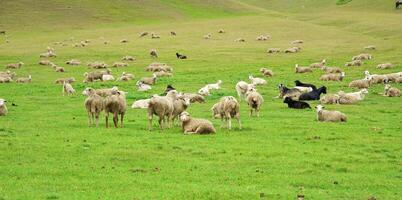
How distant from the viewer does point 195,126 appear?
→ 2370 cm

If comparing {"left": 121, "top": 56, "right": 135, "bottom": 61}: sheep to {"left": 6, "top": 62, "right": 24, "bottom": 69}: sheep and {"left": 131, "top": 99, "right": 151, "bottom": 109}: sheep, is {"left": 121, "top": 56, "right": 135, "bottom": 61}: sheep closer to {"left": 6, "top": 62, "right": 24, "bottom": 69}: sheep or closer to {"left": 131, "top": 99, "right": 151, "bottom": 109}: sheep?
{"left": 6, "top": 62, "right": 24, "bottom": 69}: sheep

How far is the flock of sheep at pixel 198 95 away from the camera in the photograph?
24594mm

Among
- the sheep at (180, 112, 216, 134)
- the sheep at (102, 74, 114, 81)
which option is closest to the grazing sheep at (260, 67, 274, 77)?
the sheep at (102, 74, 114, 81)

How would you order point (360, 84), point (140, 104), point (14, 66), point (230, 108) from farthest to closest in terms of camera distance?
point (14, 66) < point (360, 84) < point (140, 104) < point (230, 108)

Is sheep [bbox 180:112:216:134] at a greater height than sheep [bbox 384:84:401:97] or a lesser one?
lesser

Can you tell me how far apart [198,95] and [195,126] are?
9901 mm

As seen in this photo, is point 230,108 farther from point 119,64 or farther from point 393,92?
point 119,64

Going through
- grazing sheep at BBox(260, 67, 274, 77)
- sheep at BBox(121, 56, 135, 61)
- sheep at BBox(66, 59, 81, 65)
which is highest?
sheep at BBox(121, 56, 135, 61)

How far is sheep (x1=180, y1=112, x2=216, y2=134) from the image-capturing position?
923 inches

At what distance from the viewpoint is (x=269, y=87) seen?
40.4 meters

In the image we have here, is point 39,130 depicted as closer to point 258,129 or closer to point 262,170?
point 258,129

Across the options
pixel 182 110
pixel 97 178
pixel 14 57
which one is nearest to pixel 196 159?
pixel 97 178

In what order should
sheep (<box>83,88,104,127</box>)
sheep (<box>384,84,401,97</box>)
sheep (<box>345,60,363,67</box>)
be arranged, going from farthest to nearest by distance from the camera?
sheep (<box>345,60,363,67</box>) < sheep (<box>384,84,401,97</box>) < sheep (<box>83,88,104,127</box>)

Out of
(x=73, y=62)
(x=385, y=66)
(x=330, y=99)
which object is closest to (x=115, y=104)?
(x=330, y=99)
